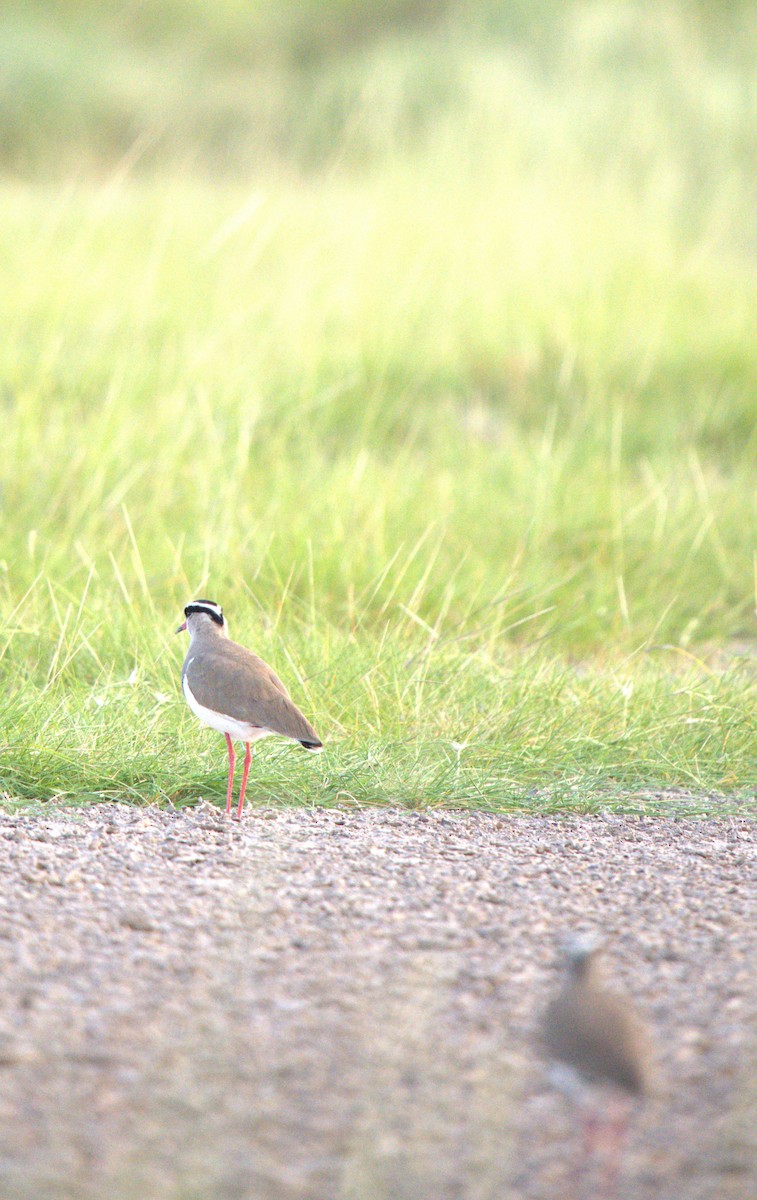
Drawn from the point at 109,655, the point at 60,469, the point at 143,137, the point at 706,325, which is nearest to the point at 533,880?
the point at 109,655

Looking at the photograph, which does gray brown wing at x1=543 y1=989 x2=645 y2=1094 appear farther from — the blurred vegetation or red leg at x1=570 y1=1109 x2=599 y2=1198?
the blurred vegetation

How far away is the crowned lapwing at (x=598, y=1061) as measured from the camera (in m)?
1.88

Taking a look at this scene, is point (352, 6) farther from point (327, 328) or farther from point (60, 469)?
point (60, 469)

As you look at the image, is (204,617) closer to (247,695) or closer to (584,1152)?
(247,695)

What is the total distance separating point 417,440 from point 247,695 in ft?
14.0

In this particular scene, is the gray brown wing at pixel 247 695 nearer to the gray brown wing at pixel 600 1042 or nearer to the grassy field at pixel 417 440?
the grassy field at pixel 417 440

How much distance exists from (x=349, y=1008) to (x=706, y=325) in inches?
275

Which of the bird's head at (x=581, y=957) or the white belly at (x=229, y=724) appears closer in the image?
the bird's head at (x=581, y=957)

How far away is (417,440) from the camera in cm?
704

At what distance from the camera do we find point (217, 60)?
56.5ft

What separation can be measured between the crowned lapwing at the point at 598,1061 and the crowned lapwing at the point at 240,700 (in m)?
1.07

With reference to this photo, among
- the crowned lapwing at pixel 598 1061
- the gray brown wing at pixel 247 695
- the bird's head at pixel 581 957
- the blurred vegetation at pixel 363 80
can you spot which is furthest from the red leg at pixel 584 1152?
the blurred vegetation at pixel 363 80

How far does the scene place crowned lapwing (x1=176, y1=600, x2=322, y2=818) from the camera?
9.53 feet

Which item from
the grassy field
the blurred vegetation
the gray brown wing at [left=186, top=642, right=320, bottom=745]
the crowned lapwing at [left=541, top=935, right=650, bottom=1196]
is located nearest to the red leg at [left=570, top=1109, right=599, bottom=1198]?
the crowned lapwing at [left=541, top=935, right=650, bottom=1196]
